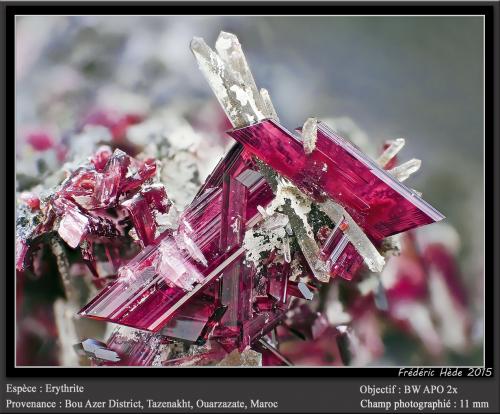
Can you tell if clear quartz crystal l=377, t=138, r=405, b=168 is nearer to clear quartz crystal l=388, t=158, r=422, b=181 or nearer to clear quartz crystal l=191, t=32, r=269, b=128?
clear quartz crystal l=388, t=158, r=422, b=181

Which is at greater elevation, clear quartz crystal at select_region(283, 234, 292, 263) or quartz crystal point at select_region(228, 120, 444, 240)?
quartz crystal point at select_region(228, 120, 444, 240)

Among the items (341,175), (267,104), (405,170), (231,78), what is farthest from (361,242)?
(231,78)

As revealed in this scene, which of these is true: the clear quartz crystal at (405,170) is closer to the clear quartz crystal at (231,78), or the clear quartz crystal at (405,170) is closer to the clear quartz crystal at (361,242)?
the clear quartz crystal at (361,242)

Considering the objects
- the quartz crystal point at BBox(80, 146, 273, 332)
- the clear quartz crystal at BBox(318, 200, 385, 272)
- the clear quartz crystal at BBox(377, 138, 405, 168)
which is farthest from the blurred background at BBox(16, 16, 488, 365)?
the clear quartz crystal at BBox(318, 200, 385, 272)

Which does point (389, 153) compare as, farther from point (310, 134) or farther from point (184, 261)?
point (184, 261)

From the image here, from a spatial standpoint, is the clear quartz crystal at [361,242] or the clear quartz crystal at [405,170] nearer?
the clear quartz crystal at [361,242]

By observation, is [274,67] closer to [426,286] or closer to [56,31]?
[56,31]

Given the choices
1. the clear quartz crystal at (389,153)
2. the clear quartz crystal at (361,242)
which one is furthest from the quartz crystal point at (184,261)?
the clear quartz crystal at (389,153)
